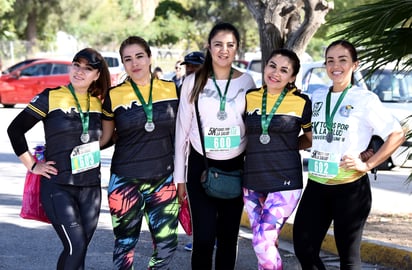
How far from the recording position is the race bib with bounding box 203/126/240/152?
424 centimetres

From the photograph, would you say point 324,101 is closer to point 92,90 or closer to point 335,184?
point 335,184

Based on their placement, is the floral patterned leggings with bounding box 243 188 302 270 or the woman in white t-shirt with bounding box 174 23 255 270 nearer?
the floral patterned leggings with bounding box 243 188 302 270

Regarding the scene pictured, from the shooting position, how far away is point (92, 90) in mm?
4355

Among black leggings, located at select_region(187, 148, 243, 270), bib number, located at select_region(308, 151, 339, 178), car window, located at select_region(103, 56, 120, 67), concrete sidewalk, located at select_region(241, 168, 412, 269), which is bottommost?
concrete sidewalk, located at select_region(241, 168, 412, 269)

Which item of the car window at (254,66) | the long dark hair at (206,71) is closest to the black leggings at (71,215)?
the long dark hair at (206,71)

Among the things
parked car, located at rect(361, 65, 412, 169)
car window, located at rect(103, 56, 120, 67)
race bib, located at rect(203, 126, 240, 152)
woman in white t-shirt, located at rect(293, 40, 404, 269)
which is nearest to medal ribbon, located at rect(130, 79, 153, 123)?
race bib, located at rect(203, 126, 240, 152)

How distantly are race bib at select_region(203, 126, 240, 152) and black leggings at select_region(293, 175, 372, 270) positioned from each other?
1.87 feet

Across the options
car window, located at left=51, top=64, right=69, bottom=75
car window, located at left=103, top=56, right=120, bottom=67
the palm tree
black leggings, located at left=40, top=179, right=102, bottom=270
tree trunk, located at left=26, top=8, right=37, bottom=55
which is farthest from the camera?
tree trunk, located at left=26, top=8, right=37, bottom=55

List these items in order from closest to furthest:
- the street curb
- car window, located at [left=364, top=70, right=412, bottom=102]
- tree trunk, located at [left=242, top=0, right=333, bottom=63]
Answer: the street curb, tree trunk, located at [left=242, top=0, right=333, bottom=63], car window, located at [left=364, top=70, right=412, bottom=102]

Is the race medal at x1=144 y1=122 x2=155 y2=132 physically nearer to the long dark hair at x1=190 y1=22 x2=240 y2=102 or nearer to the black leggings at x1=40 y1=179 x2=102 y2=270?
the long dark hair at x1=190 y1=22 x2=240 y2=102

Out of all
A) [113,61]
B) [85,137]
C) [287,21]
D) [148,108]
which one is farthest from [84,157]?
[113,61]

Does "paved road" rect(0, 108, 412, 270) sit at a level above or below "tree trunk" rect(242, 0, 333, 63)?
below

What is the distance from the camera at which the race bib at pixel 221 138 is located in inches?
167

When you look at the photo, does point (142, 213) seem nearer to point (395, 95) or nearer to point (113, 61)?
point (395, 95)
